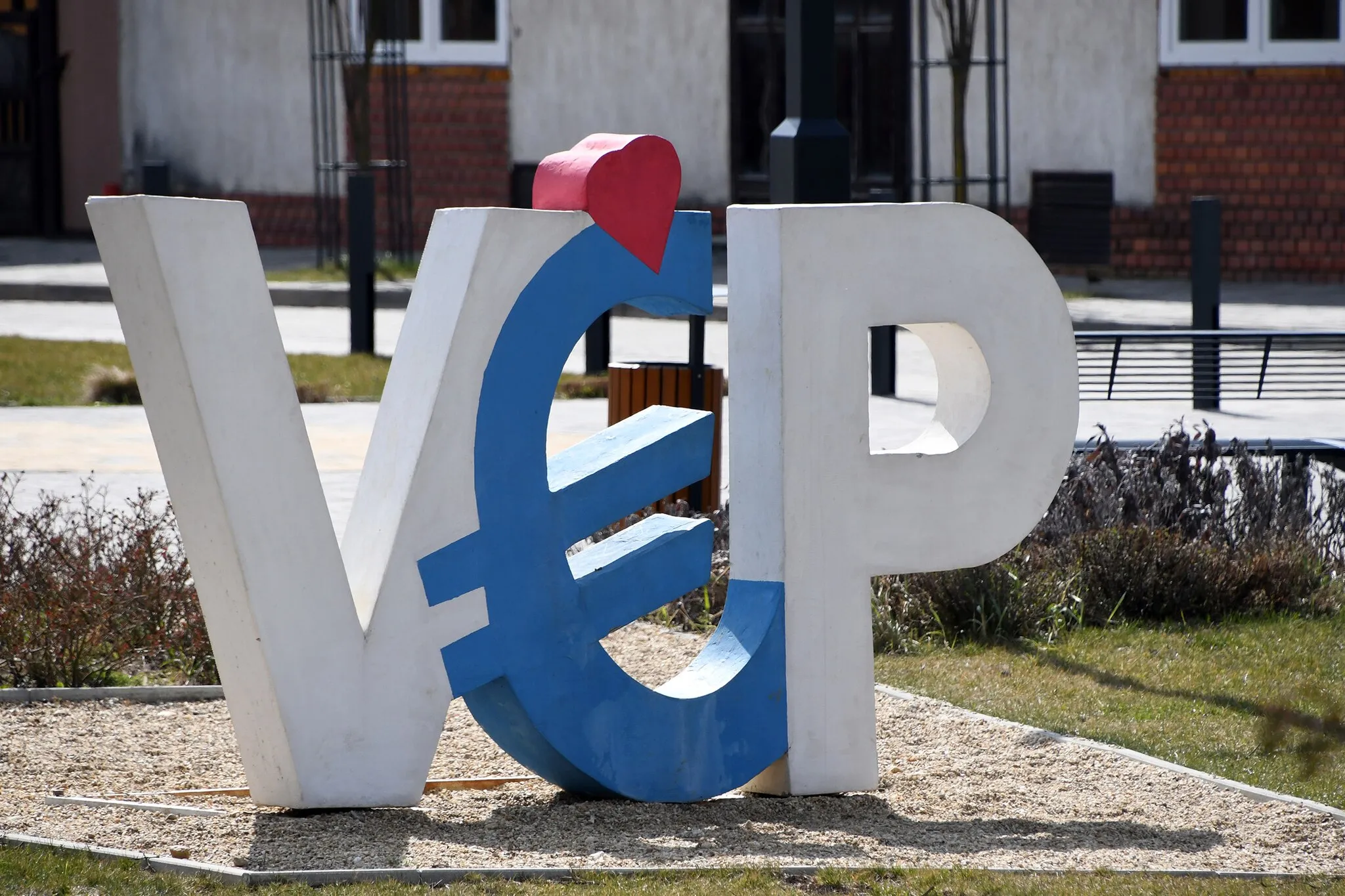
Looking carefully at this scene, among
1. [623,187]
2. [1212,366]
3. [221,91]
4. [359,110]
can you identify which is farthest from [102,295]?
[623,187]

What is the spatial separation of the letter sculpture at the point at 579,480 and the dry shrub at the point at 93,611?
1.82m

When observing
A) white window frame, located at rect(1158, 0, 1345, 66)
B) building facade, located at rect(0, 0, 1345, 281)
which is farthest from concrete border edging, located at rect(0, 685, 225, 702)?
white window frame, located at rect(1158, 0, 1345, 66)

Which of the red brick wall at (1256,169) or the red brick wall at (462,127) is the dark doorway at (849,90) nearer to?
the red brick wall at (462,127)

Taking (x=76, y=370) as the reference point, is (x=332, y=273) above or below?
above

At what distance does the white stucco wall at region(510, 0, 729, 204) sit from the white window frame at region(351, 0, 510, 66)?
0.15 m

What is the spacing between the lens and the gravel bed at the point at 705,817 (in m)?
4.19

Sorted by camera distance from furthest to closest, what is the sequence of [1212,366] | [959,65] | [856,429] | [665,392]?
1. [959,65]
2. [1212,366]
3. [665,392]
4. [856,429]

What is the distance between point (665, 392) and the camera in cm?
800

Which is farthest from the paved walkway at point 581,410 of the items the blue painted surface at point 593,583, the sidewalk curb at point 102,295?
the blue painted surface at point 593,583

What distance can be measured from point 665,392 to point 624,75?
15484mm

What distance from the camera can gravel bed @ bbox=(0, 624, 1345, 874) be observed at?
165 inches

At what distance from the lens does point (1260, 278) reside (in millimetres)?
21250

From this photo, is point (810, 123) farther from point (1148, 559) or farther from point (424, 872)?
point (424, 872)

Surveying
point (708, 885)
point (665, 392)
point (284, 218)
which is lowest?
point (708, 885)
